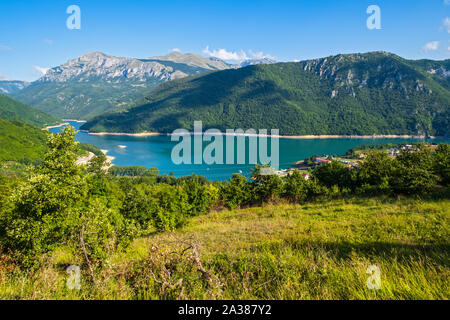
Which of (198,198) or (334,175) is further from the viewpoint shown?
(334,175)

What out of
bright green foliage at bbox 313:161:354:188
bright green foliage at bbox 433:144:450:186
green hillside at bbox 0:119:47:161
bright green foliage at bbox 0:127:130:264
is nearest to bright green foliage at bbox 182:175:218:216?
bright green foliage at bbox 313:161:354:188

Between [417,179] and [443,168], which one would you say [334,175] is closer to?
[443,168]

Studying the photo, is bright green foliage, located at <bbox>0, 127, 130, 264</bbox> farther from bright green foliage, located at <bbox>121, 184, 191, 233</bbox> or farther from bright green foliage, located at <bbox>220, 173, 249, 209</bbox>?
bright green foliage, located at <bbox>220, 173, 249, 209</bbox>

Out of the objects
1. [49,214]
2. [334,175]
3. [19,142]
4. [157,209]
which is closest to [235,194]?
[157,209]

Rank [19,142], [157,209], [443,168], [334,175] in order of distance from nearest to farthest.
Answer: [443,168], [157,209], [334,175], [19,142]

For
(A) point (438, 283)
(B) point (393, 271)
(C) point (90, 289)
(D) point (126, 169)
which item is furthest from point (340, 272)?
(D) point (126, 169)

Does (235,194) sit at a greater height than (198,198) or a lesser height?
greater

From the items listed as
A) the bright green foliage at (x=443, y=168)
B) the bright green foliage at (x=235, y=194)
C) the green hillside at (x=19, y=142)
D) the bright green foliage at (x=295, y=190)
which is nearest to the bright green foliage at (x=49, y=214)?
the bright green foliage at (x=295, y=190)

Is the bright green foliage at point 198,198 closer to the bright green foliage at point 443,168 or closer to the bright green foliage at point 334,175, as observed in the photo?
the bright green foliage at point 334,175
